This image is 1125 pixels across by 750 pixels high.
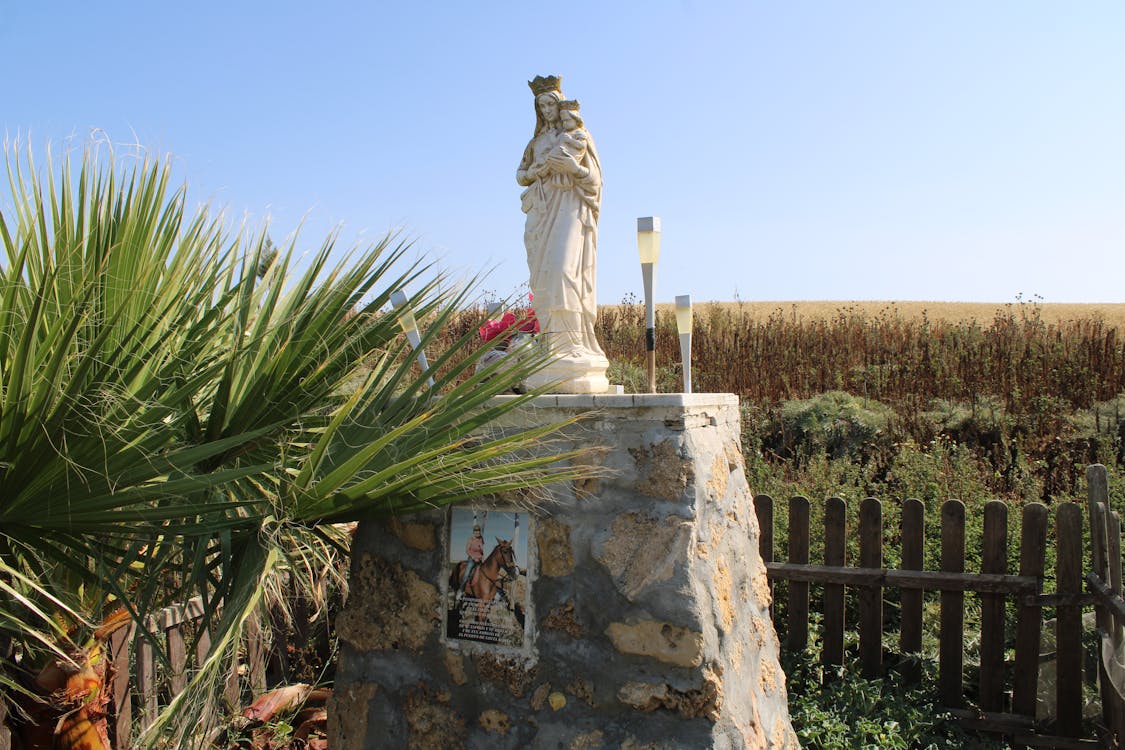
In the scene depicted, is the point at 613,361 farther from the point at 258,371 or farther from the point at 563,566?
the point at 258,371

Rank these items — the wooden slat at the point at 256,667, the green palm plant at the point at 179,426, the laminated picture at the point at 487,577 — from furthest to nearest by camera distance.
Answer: the wooden slat at the point at 256,667 → the laminated picture at the point at 487,577 → the green palm plant at the point at 179,426

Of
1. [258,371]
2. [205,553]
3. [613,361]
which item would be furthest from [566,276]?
[613,361]

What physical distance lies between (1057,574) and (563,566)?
3235 mm

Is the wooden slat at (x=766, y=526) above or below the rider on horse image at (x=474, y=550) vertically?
below

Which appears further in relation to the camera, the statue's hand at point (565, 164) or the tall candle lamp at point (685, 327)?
the tall candle lamp at point (685, 327)

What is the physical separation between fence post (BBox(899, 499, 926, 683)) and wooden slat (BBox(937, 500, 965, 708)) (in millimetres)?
139

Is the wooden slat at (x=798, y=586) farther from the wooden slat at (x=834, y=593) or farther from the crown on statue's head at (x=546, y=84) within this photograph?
the crown on statue's head at (x=546, y=84)

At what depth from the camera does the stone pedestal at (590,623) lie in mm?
3268

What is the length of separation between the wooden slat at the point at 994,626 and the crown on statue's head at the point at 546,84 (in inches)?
135

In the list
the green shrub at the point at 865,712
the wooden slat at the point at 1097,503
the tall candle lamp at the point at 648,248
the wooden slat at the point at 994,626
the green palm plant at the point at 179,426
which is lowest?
the green shrub at the point at 865,712

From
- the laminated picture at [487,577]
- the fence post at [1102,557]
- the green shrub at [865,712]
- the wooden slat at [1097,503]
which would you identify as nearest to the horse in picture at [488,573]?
the laminated picture at [487,577]

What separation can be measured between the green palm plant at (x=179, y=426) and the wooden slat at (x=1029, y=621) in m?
3.25

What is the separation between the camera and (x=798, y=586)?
5.57 metres

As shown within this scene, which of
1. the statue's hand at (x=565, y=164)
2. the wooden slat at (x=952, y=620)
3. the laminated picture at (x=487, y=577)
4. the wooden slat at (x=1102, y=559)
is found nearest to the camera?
the laminated picture at (x=487, y=577)
